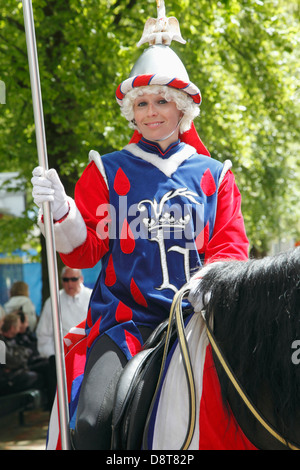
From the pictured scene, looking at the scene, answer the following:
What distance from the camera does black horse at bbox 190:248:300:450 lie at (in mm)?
2201

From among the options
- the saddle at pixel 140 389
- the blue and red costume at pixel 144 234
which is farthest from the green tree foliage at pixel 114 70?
the saddle at pixel 140 389

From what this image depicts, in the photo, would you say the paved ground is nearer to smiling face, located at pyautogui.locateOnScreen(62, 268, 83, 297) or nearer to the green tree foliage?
smiling face, located at pyautogui.locateOnScreen(62, 268, 83, 297)

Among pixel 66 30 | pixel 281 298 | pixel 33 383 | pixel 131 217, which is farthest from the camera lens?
pixel 33 383

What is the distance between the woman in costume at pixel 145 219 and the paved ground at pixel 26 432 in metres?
5.35

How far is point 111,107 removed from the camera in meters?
8.11

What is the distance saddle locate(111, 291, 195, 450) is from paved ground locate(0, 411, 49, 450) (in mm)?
5582

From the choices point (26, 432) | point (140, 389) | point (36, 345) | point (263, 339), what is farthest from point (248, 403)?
point (36, 345)

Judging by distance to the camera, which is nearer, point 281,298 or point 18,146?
point 281,298

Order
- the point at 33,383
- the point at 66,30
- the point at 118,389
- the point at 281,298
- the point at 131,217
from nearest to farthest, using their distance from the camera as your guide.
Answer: the point at 281,298 < the point at 118,389 < the point at 131,217 < the point at 66,30 < the point at 33,383

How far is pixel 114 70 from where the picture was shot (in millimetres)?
8156

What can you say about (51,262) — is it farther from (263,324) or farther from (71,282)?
(71,282)

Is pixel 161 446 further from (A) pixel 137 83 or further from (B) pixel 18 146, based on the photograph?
(B) pixel 18 146
